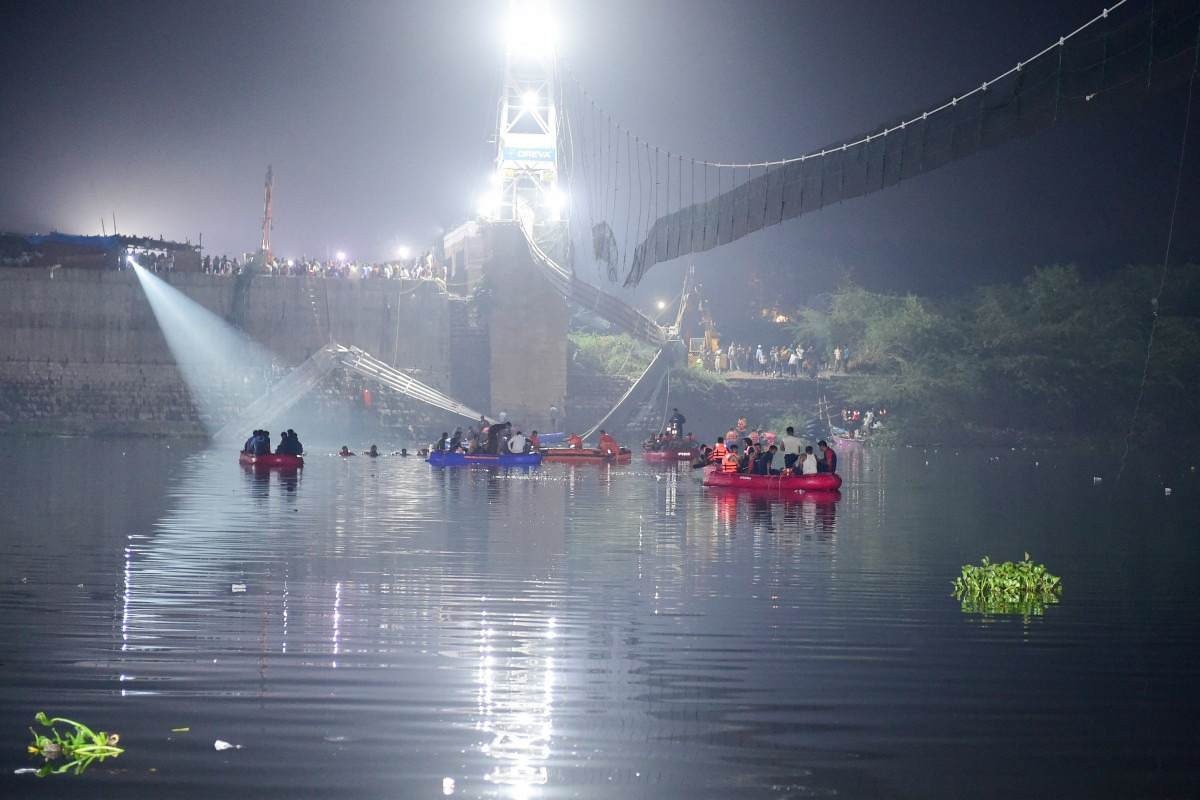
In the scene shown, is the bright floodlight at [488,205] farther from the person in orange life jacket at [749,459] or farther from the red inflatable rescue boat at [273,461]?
the person in orange life jacket at [749,459]

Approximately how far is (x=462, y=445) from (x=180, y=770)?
32.8 m

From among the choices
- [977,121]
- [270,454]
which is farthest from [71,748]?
[270,454]

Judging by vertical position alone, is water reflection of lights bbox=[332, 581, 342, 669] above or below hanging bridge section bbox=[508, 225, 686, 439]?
below

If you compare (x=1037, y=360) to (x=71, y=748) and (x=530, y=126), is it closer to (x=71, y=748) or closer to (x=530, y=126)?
(x=530, y=126)

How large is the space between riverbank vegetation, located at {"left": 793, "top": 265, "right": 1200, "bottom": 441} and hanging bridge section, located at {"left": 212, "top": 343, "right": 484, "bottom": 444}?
65.5 ft

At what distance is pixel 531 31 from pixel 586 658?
5771 cm

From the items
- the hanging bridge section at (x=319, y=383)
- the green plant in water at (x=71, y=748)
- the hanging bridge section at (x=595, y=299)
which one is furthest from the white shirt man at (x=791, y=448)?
the hanging bridge section at (x=595, y=299)

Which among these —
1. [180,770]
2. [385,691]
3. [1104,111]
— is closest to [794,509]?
[1104,111]

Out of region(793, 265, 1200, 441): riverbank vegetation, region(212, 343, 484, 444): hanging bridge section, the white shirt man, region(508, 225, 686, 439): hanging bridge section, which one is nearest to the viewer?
the white shirt man

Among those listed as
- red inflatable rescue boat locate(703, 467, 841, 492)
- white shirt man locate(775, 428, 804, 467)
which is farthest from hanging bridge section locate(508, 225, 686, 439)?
white shirt man locate(775, 428, 804, 467)

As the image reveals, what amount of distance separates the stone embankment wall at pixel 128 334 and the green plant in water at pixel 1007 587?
43751mm

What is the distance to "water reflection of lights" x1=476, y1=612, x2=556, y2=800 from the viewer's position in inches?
308

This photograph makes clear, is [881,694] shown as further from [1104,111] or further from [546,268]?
[546,268]

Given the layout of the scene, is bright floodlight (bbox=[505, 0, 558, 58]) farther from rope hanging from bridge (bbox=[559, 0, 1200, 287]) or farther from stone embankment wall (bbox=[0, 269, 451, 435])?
rope hanging from bridge (bbox=[559, 0, 1200, 287])
